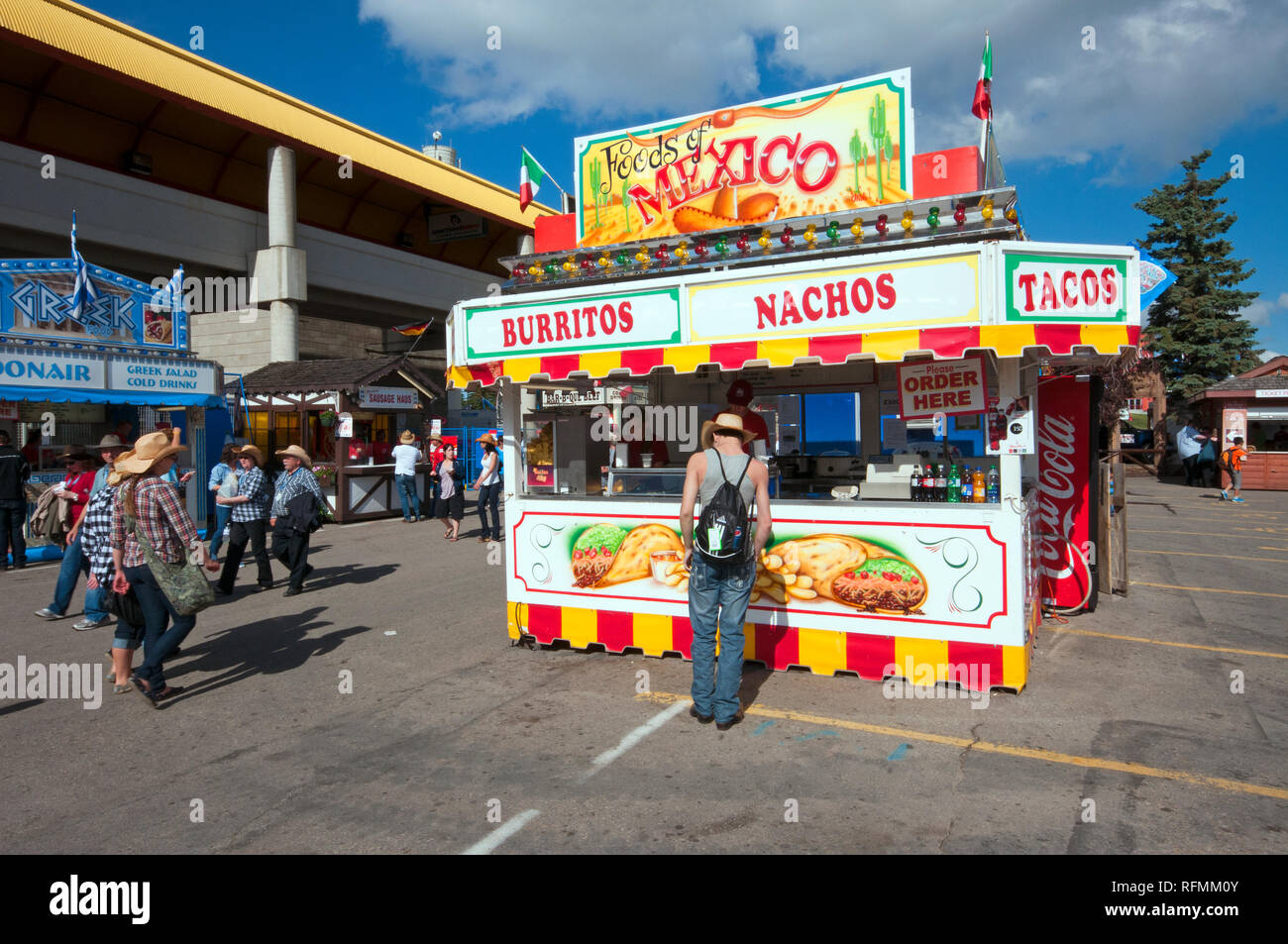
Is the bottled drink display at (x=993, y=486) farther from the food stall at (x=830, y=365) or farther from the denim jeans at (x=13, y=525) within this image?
the denim jeans at (x=13, y=525)

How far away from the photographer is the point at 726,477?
5.00 metres

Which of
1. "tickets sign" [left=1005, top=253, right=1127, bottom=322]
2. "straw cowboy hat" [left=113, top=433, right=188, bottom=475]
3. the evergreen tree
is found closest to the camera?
"tickets sign" [left=1005, top=253, right=1127, bottom=322]

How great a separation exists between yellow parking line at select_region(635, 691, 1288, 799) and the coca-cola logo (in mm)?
3977

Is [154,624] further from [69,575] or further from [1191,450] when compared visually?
[1191,450]

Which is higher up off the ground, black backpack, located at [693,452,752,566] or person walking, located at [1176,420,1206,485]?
person walking, located at [1176,420,1206,485]

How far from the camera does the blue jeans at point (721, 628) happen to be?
4961mm

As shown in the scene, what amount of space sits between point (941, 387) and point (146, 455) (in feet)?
18.2

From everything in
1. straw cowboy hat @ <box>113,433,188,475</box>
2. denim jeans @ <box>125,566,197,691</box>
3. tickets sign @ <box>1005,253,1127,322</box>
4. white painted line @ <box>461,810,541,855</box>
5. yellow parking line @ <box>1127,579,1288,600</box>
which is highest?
tickets sign @ <box>1005,253,1127,322</box>

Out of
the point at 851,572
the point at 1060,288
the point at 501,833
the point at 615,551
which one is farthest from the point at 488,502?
the point at 501,833

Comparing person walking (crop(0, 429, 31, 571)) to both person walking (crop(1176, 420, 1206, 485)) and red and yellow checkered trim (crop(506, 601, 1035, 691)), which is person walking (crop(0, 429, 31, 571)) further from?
person walking (crop(1176, 420, 1206, 485))

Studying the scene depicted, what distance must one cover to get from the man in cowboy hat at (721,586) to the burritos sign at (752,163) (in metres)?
2.50

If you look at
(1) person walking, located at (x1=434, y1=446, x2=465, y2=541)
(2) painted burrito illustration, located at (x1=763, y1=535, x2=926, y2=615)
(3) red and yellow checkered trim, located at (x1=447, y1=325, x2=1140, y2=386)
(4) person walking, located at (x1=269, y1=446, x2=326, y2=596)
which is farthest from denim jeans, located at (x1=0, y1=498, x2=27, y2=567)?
(2) painted burrito illustration, located at (x1=763, y1=535, x2=926, y2=615)

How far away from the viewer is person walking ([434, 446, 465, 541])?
1468 centimetres
